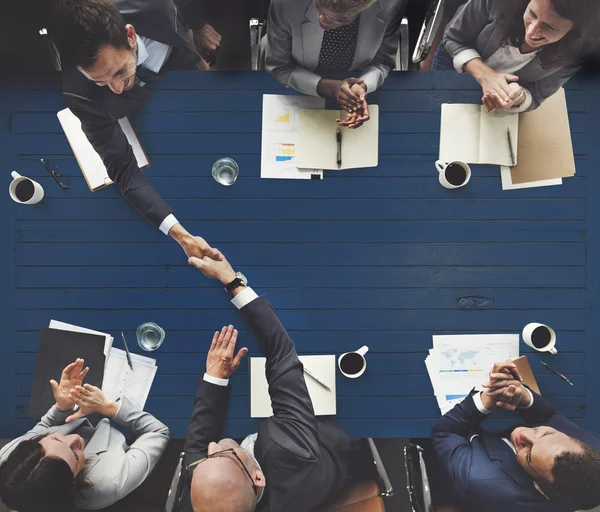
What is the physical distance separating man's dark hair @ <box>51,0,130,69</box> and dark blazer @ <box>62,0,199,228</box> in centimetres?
12

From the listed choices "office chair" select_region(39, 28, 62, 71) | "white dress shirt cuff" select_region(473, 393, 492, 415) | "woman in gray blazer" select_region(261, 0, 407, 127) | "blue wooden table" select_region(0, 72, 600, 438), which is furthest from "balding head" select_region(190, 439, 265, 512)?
"office chair" select_region(39, 28, 62, 71)

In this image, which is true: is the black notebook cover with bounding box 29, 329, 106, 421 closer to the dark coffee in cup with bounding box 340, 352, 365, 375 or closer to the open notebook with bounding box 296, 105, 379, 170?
the dark coffee in cup with bounding box 340, 352, 365, 375

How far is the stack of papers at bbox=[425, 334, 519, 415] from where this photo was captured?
188cm

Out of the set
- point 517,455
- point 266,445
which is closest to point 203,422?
point 266,445

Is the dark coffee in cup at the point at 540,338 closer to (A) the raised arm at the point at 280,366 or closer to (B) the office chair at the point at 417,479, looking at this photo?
(B) the office chair at the point at 417,479

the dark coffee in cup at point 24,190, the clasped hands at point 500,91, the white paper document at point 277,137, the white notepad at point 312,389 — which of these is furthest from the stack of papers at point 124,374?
the clasped hands at point 500,91

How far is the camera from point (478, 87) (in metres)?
1.91

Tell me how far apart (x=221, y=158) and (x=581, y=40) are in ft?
Answer: 5.16

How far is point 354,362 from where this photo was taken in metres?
1.87

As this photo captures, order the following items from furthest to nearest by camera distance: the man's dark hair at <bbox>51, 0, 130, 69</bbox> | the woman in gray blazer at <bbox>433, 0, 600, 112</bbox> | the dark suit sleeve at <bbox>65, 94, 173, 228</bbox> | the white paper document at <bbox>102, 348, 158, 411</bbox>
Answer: the white paper document at <bbox>102, 348, 158, 411</bbox>
the dark suit sleeve at <bbox>65, 94, 173, 228</bbox>
the woman in gray blazer at <bbox>433, 0, 600, 112</bbox>
the man's dark hair at <bbox>51, 0, 130, 69</bbox>

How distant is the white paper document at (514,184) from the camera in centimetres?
191

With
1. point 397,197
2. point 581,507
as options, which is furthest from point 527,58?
point 581,507

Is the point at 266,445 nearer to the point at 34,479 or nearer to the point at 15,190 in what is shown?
the point at 34,479

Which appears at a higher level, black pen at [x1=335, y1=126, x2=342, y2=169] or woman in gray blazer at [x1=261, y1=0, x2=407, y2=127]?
woman in gray blazer at [x1=261, y1=0, x2=407, y2=127]
